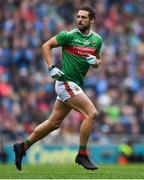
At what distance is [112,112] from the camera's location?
24109mm

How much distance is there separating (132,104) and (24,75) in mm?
3035

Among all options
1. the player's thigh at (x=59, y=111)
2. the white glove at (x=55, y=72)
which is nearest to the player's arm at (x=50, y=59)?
the white glove at (x=55, y=72)

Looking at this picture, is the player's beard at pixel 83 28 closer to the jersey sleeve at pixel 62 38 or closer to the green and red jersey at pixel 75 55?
the green and red jersey at pixel 75 55

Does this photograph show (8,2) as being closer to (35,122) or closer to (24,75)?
(24,75)

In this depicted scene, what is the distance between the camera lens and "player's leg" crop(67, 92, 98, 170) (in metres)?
12.9

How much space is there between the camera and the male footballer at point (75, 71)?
12945mm

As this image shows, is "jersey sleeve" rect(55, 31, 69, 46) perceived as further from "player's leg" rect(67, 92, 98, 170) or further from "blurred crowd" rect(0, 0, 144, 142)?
"blurred crowd" rect(0, 0, 144, 142)

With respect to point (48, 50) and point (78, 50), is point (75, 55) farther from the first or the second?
point (48, 50)

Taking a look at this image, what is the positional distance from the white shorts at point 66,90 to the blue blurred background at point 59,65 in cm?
889

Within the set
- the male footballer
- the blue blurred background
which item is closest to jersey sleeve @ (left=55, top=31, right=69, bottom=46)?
the male footballer

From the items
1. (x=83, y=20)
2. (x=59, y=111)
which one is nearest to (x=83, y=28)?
(x=83, y=20)

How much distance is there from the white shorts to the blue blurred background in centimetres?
889

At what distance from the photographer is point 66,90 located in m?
13.1

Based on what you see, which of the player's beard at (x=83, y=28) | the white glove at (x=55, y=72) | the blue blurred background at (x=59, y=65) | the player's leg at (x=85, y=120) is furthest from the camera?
the blue blurred background at (x=59, y=65)
